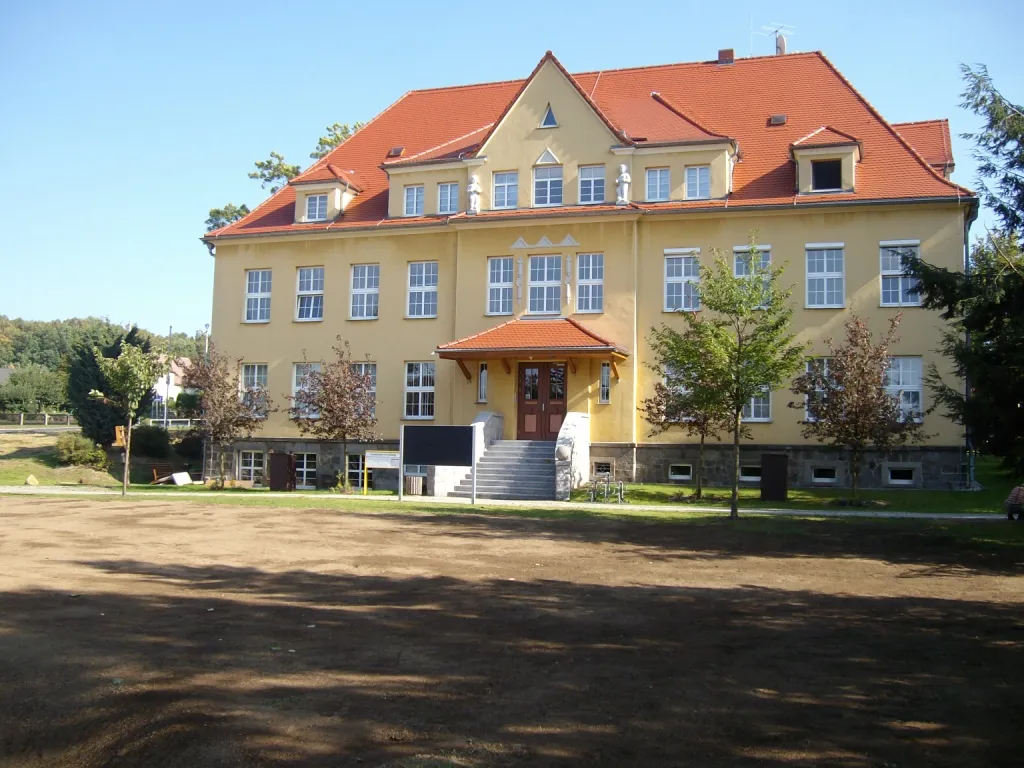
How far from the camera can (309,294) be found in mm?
33469

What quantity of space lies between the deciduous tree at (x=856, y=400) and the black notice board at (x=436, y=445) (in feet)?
31.3

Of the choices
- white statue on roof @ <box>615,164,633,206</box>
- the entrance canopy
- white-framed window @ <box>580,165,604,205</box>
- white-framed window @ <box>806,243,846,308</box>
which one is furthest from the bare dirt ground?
white-framed window @ <box>580,165,604,205</box>

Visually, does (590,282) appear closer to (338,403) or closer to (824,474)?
(338,403)

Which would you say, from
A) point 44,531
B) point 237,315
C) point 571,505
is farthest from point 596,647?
point 237,315

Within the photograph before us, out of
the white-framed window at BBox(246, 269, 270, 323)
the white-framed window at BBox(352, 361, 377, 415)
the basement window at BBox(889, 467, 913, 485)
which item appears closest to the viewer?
the basement window at BBox(889, 467, 913, 485)

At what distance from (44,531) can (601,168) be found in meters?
21.3

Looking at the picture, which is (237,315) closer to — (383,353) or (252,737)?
(383,353)

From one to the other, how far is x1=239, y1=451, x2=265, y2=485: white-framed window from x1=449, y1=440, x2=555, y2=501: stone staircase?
10.2m

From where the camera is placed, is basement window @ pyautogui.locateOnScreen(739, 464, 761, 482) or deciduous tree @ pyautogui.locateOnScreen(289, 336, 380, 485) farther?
basement window @ pyautogui.locateOnScreen(739, 464, 761, 482)

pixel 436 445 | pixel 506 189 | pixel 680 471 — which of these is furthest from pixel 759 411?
pixel 506 189

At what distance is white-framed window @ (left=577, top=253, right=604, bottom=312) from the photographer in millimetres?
29906

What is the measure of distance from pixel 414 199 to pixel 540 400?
955 centimetres

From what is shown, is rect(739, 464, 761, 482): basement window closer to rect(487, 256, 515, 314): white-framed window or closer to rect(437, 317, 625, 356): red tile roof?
rect(437, 317, 625, 356): red tile roof

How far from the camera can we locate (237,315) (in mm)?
34219
